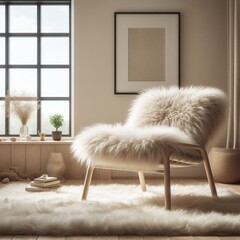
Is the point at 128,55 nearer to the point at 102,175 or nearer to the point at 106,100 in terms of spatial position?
the point at 106,100

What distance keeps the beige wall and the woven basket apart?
81 centimetres

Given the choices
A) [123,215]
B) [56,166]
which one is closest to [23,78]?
[56,166]

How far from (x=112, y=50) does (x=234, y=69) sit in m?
1.26

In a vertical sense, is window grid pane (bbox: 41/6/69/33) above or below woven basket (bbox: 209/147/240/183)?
above

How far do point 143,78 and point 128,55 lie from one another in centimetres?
29

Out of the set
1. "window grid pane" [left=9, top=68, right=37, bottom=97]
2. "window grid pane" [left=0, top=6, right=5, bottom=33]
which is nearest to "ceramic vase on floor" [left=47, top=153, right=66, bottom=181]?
"window grid pane" [left=9, top=68, right=37, bottom=97]

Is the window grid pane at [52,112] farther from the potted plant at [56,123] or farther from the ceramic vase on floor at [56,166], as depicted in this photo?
the ceramic vase on floor at [56,166]

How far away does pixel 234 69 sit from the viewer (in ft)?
13.5

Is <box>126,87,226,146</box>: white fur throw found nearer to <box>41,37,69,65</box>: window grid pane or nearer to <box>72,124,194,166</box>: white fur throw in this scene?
<box>72,124,194,166</box>: white fur throw

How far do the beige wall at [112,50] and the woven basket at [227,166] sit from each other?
0.81 metres

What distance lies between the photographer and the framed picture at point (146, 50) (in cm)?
440

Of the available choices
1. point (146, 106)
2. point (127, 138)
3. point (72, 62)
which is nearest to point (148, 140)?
point (127, 138)

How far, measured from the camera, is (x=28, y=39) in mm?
4723

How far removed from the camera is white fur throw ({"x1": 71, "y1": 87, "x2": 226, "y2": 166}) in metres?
2.54
